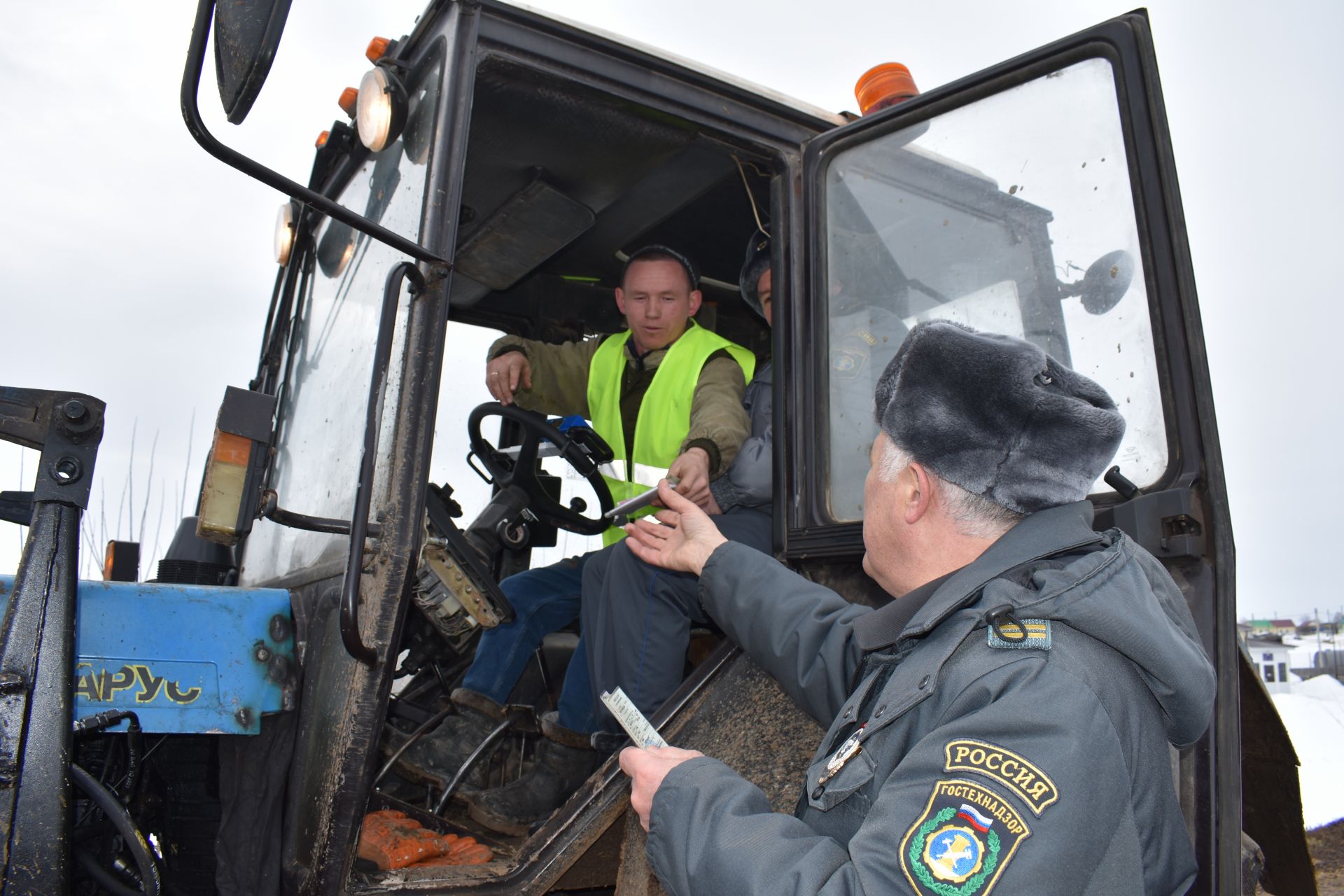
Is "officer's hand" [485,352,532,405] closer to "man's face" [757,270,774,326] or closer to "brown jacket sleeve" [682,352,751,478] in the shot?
"brown jacket sleeve" [682,352,751,478]

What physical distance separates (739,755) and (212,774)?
0.95 m

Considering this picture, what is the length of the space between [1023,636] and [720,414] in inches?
56.7

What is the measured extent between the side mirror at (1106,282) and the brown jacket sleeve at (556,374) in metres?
1.58

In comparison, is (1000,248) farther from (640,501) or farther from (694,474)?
(640,501)

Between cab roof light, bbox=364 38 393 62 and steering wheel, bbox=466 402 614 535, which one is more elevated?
cab roof light, bbox=364 38 393 62

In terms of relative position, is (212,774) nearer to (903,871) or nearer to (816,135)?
(903,871)

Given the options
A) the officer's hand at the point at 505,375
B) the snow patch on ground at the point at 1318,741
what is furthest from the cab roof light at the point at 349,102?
the snow patch on ground at the point at 1318,741

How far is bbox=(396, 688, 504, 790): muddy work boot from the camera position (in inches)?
84.2

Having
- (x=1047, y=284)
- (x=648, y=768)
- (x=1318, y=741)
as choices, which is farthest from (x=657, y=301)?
(x=1318, y=741)

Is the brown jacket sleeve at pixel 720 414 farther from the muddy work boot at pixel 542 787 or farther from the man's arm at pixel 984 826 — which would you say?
the man's arm at pixel 984 826

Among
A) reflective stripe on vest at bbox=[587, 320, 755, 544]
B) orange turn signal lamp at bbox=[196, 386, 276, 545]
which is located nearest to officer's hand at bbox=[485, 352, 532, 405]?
reflective stripe on vest at bbox=[587, 320, 755, 544]

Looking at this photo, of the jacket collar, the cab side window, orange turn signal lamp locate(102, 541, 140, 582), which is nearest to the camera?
the jacket collar

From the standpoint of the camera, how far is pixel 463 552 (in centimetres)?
199

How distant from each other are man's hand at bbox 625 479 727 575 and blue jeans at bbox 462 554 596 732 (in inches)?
16.6
